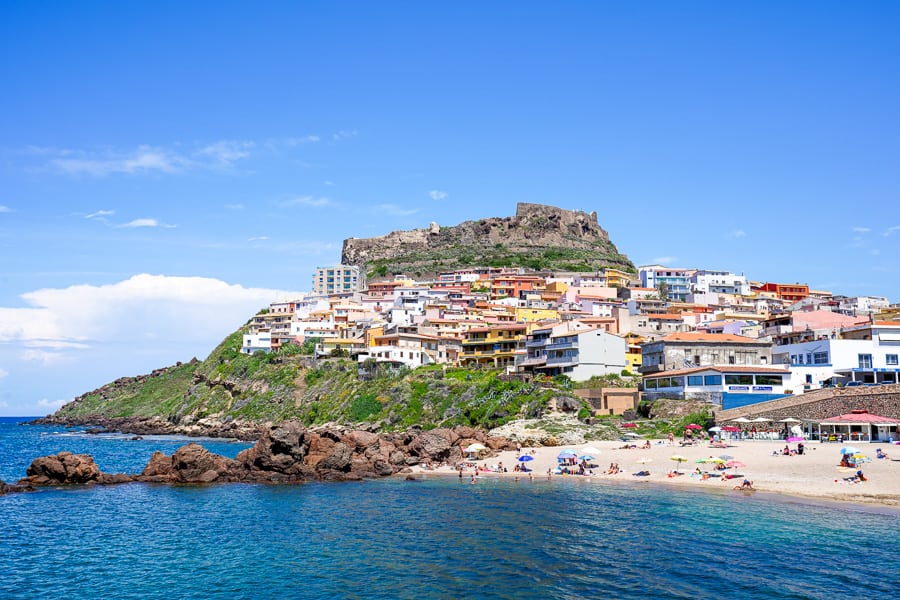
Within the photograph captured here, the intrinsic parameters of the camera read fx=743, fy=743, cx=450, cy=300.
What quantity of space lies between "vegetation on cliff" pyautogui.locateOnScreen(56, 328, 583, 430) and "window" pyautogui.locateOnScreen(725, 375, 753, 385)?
12788 millimetres

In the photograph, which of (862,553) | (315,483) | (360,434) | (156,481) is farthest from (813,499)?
(156,481)

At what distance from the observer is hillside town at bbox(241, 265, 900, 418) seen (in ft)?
211

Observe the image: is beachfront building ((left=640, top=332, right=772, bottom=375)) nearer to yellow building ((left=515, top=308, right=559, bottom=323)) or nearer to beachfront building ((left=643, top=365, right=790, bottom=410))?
beachfront building ((left=643, top=365, right=790, bottom=410))

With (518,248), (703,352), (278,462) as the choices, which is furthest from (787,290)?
(278,462)

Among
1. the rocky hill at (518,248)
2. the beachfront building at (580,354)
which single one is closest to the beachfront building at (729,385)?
the beachfront building at (580,354)

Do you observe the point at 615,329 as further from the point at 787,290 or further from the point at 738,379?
the point at 787,290

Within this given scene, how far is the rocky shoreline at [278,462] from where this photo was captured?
162ft

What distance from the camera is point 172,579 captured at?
88.5 ft

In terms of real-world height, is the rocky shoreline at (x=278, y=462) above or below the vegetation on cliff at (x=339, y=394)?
below

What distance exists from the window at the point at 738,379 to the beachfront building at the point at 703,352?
298 inches

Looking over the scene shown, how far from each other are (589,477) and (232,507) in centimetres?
2219

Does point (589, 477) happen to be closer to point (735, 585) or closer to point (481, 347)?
point (735, 585)

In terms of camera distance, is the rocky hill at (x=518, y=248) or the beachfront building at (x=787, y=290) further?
the rocky hill at (x=518, y=248)

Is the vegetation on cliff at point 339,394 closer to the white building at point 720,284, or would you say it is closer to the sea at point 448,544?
the sea at point 448,544
